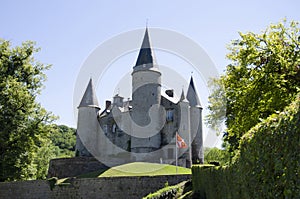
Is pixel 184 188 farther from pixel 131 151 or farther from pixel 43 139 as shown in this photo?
pixel 131 151

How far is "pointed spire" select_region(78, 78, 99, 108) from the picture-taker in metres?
47.9

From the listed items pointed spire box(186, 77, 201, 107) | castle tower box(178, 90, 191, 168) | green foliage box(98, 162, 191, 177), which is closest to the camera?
green foliage box(98, 162, 191, 177)

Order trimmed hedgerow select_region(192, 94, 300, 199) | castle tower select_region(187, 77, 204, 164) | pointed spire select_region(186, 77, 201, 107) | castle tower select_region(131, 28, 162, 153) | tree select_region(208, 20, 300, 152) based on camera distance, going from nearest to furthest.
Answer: trimmed hedgerow select_region(192, 94, 300, 199) < tree select_region(208, 20, 300, 152) < castle tower select_region(131, 28, 162, 153) < castle tower select_region(187, 77, 204, 164) < pointed spire select_region(186, 77, 201, 107)

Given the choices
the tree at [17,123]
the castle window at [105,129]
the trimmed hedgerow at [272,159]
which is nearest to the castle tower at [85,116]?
the castle window at [105,129]

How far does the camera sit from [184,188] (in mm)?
21688

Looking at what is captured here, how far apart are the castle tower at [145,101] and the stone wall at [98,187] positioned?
16727 mm

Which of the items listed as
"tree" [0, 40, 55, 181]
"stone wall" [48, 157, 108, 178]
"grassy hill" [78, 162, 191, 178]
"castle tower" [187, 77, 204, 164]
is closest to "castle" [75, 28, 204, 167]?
"castle tower" [187, 77, 204, 164]

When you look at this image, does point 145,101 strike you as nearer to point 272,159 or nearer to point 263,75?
point 263,75

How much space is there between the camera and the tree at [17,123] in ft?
87.7

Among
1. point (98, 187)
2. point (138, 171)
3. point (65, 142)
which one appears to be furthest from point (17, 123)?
point (65, 142)

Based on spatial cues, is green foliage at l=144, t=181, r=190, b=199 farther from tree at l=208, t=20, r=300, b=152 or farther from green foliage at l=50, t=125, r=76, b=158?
green foliage at l=50, t=125, r=76, b=158

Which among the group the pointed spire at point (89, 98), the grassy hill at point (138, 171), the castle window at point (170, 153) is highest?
the pointed spire at point (89, 98)

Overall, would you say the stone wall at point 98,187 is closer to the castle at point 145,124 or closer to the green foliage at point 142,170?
the green foliage at point 142,170

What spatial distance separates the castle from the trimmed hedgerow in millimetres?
31401
